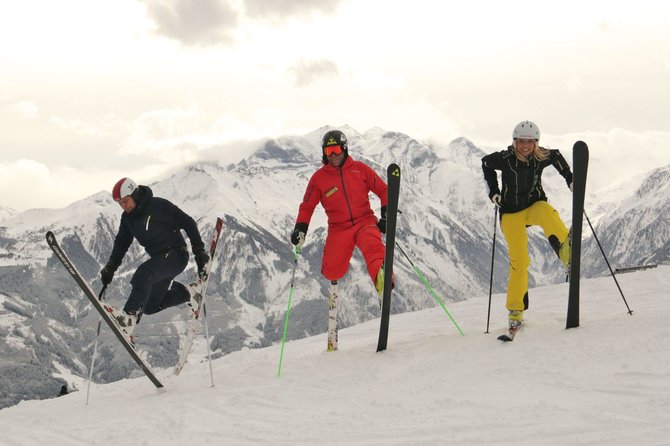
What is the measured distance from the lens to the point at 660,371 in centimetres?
605

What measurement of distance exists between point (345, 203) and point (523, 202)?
2.53 meters

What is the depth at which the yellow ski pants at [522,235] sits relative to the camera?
8.64m

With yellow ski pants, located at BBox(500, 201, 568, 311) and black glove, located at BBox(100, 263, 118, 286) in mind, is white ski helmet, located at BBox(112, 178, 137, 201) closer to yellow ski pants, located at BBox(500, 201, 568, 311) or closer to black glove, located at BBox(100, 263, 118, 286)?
black glove, located at BBox(100, 263, 118, 286)

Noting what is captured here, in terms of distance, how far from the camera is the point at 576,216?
816 cm

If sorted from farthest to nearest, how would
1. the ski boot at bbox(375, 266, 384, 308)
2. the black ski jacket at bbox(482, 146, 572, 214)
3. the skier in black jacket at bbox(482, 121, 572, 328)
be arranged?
the ski boot at bbox(375, 266, 384, 308) < the black ski jacket at bbox(482, 146, 572, 214) < the skier in black jacket at bbox(482, 121, 572, 328)

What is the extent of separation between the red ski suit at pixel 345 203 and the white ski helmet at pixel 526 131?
205cm

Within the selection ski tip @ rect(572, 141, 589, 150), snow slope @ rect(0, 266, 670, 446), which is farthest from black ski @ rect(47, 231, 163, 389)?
ski tip @ rect(572, 141, 589, 150)

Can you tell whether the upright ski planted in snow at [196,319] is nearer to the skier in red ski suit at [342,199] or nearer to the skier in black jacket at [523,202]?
the skier in red ski suit at [342,199]

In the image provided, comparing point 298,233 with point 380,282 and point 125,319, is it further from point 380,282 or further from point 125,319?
point 125,319

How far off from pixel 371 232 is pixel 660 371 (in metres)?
4.47

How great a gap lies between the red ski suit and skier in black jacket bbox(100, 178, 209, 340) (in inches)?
68.8

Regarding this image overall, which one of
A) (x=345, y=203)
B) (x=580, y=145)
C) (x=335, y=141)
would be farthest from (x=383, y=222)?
(x=580, y=145)

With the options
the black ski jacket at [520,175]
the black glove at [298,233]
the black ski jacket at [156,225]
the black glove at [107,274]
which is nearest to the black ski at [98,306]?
the black glove at [107,274]

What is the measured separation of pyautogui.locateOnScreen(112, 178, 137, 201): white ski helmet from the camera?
8961 mm
